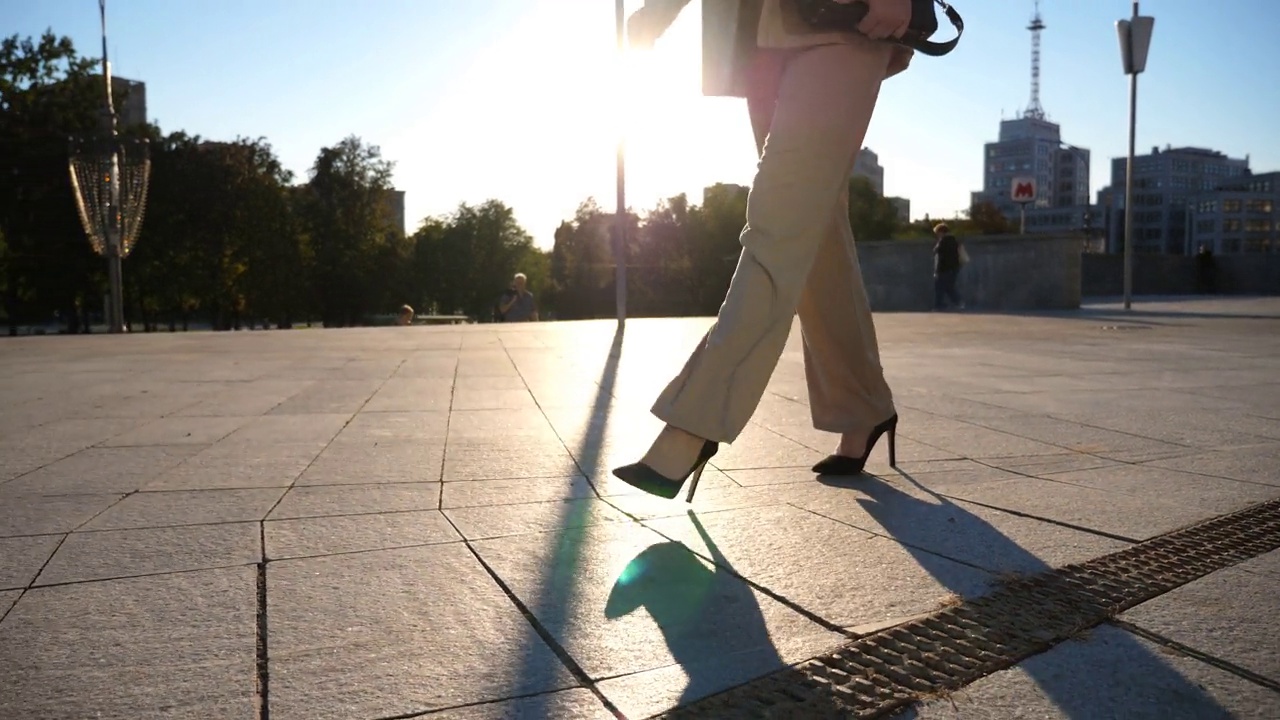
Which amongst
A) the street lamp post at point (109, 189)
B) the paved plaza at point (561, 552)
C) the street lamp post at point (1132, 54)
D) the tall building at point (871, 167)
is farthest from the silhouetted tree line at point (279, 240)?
the tall building at point (871, 167)

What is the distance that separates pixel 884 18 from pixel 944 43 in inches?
17.2

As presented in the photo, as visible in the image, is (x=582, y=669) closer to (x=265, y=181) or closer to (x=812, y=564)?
(x=812, y=564)

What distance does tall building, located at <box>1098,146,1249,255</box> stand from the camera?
158750 mm

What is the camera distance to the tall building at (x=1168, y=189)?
15875 centimetres

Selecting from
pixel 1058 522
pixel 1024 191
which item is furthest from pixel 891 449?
pixel 1024 191

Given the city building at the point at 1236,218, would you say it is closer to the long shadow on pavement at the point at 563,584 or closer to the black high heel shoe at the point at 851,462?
the black high heel shoe at the point at 851,462

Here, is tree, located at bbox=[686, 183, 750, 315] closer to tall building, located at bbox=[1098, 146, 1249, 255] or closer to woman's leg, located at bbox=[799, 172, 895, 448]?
woman's leg, located at bbox=[799, 172, 895, 448]

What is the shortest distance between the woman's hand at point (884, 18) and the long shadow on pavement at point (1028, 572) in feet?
4.43

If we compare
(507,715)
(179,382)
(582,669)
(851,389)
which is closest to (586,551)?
(582,669)

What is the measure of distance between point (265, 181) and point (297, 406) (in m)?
47.1

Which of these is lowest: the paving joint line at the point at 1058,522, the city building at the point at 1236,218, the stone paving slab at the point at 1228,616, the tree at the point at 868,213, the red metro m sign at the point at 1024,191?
the paving joint line at the point at 1058,522

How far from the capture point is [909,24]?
3008mm

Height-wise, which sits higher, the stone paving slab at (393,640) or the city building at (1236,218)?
the city building at (1236,218)

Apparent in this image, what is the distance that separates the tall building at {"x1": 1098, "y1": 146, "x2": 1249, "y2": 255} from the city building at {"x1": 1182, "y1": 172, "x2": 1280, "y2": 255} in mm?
815
